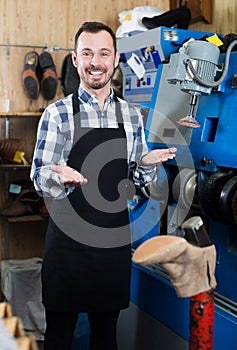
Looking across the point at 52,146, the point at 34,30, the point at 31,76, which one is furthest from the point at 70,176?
the point at 34,30

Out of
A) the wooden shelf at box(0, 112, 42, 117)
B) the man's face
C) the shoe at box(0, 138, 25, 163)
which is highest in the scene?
the man's face

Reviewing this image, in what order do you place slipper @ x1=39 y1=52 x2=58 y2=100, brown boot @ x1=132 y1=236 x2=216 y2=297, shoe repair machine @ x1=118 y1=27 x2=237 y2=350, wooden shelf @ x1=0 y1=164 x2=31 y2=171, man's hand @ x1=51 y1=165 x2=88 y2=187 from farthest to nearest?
slipper @ x1=39 y1=52 x2=58 y2=100, wooden shelf @ x1=0 y1=164 x2=31 y2=171, shoe repair machine @ x1=118 y1=27 x2=237 y2=350, man's hand @ x1=51 y1=165 x2=88 y2=187, brown boot @ x1=132 y1=236 x2=216 y2=297

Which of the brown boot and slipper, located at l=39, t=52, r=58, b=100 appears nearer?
the brown boot

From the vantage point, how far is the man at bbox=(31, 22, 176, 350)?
6.07 ft

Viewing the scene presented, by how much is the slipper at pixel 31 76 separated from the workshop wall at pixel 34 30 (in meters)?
0.10

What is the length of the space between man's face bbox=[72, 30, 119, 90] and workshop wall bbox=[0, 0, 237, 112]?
182cm

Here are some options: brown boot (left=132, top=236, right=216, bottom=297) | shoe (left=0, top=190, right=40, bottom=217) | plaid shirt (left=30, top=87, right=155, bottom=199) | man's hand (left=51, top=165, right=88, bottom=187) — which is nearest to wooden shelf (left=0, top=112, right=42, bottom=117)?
shoe (left=0, top=190, right=40, bottom=217)

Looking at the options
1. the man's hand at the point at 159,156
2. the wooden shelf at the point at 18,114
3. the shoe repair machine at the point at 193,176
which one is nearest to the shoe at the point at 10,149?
the wooden shelf at the point at 18,114

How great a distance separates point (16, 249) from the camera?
12.6 feet

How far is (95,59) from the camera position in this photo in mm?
1839

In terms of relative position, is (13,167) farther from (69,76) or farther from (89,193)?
(89,193)

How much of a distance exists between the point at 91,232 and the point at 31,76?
1977mm

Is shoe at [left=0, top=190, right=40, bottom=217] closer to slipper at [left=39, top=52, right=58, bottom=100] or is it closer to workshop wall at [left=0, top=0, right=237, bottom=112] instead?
workshop wall at [left=0, top=0, right=237, bottom=112]

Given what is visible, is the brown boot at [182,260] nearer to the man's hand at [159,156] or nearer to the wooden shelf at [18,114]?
the man's hand at [159,156]
